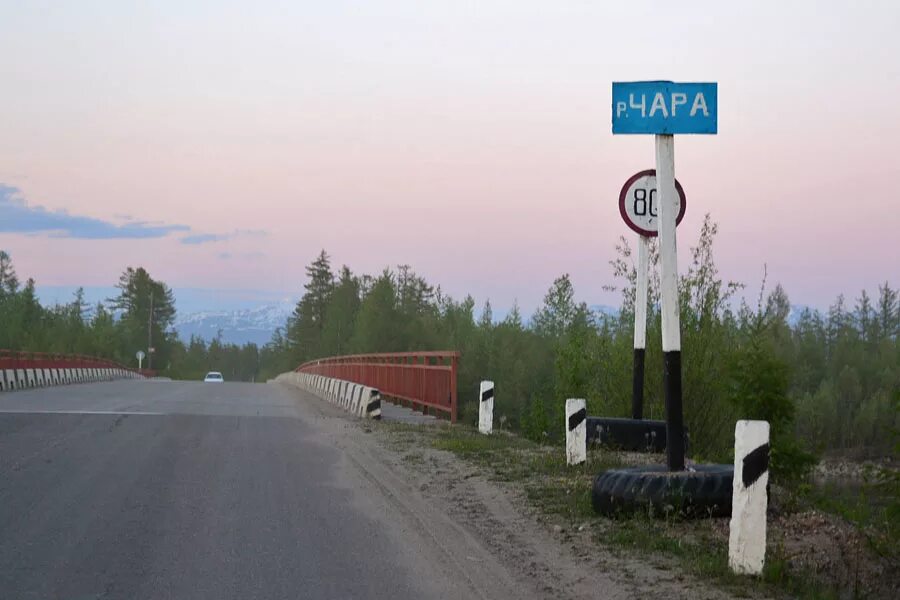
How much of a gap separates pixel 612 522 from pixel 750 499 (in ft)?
→ 6.47

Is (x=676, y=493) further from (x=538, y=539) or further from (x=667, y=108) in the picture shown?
(x=667, y=108)

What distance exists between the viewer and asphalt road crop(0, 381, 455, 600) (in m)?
6.34

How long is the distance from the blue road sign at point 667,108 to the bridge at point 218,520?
362 cm

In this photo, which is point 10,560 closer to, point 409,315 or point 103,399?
point 103,399

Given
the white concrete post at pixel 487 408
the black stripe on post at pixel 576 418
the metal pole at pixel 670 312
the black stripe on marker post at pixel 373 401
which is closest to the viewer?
the metal pole at pixel 670 312

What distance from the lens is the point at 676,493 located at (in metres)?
7.98

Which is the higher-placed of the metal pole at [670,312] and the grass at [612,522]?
the metal pole at [670,312]

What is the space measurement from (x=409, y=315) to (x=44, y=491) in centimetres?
8278

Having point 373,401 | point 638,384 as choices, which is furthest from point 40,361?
point 638,384

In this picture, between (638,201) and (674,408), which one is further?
(638,201)

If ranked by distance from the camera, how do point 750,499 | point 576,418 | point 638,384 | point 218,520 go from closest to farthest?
point 750,499 < point 218,520 < point 576,418 < point 638,384

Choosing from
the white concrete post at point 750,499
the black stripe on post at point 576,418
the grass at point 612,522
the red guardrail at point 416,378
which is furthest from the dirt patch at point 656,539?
the red guardrail at point 416,378

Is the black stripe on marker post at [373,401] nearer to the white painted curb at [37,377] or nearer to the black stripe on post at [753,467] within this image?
the black stripe on post at [753,467]

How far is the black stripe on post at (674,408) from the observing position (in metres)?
8.22
